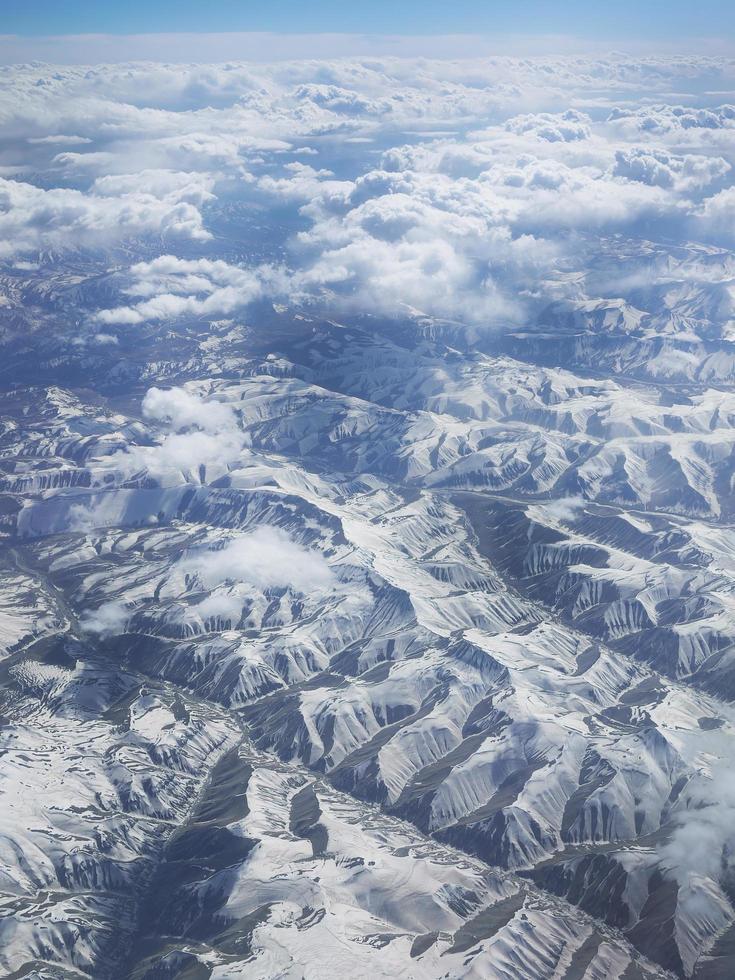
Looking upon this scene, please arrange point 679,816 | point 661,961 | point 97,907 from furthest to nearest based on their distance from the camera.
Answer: point 679,816
point 97,907
point 661,961

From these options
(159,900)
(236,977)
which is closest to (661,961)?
(236,977)

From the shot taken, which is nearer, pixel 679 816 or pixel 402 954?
pixel 402 954

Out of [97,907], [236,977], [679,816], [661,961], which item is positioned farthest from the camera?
[679,816]

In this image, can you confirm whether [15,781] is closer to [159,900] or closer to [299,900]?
[159,900]

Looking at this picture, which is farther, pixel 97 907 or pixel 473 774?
pixel 473 774

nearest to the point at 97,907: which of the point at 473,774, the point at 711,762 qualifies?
the point at 473,774

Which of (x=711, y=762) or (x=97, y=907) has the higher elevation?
(x=711, y=762)

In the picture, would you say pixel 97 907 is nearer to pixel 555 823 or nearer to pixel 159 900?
pixel 159 900

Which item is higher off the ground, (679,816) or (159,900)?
(679,816)

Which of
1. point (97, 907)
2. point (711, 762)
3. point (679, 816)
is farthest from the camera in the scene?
point (711, 762)
